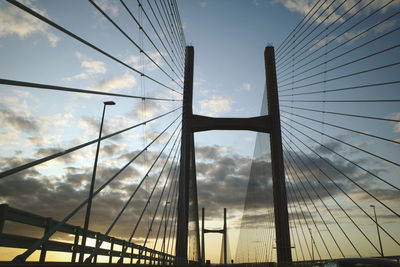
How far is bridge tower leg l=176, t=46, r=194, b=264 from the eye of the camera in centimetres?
1168

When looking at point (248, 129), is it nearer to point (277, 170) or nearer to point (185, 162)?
point (277, 170)

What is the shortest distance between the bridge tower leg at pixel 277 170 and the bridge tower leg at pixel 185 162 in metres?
3.87

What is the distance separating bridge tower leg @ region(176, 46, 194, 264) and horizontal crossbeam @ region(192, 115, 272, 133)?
1.78 ft

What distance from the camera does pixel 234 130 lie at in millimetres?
15930

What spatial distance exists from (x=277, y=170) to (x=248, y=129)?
9.04 feet

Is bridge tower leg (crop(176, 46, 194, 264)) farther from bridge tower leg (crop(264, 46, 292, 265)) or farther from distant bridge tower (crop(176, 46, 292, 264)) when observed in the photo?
bridge tower leg (crop(264, 46, 292, 265))

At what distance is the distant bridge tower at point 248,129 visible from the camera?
1211cm

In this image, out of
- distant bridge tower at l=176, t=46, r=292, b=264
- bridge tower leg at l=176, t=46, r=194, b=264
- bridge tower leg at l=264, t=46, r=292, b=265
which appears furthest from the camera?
bridge tower leg at l=264, t=46, r=292, b=265

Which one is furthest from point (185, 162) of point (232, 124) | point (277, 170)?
point (277, 170)

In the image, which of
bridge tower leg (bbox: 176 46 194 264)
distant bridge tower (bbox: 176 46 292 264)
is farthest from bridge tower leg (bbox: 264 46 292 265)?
bridge tower leg (bbox: 176 46 194 264)

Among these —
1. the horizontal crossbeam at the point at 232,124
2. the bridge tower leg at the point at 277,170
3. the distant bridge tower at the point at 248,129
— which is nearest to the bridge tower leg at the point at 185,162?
the distant bridge tower at the point at 248,129

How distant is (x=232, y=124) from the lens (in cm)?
1555

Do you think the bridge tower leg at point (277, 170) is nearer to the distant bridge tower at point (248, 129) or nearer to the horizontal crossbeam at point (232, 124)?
the distant bridge tower at point (248, 129)

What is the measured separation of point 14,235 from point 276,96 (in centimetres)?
1311
